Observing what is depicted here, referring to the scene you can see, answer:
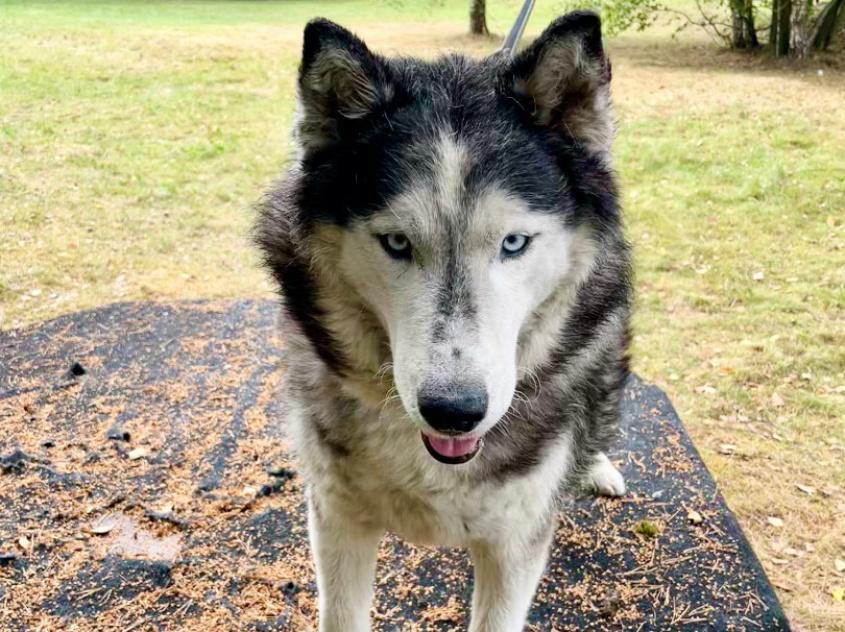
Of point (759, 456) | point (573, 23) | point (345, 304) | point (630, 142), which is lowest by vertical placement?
point (759, 456)

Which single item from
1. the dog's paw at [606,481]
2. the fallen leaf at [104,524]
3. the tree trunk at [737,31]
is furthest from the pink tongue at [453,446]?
the tree trunk at [737,31]

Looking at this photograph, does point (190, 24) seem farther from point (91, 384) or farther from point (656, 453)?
point (656, 453)

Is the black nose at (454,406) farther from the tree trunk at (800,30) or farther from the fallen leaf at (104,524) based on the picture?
the tree trunk at (800,30)

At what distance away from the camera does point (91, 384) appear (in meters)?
4.28

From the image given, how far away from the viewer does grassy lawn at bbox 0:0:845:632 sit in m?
4.30

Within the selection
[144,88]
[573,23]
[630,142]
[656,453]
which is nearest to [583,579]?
[656,453]

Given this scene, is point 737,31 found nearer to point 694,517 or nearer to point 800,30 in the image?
point 800,30

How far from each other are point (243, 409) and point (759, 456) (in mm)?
2925

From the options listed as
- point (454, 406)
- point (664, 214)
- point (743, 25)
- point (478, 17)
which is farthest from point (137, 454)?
point (478, 17)

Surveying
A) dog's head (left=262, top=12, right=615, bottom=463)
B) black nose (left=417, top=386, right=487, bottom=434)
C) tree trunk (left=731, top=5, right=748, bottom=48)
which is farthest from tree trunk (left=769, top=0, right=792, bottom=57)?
black nose (left=417, top=386, right=487, bottom=434)

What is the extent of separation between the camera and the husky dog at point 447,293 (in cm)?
179

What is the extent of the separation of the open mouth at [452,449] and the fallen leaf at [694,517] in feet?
6.16

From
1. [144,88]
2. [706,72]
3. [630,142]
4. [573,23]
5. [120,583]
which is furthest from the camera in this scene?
[706,72]

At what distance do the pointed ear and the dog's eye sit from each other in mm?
532
